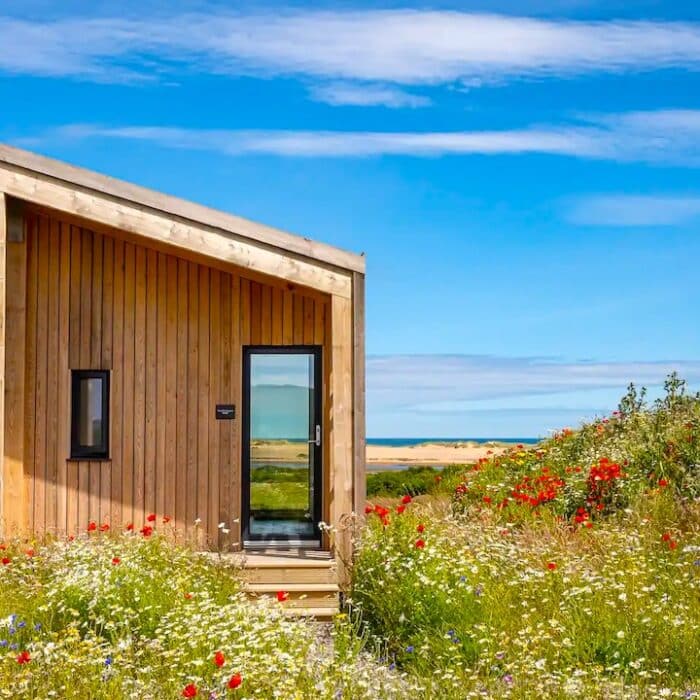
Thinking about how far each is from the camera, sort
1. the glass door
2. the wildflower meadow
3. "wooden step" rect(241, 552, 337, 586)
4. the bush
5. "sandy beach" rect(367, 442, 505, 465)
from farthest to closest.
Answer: "sandy beach" rect(367, 442, 505, 465)
the bush
the glass door
"wooden step" rect(241, 552, 337, 586)
the wildflower meadow

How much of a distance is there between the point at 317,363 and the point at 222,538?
2.07 meters

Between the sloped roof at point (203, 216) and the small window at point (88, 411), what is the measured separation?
6.53ft

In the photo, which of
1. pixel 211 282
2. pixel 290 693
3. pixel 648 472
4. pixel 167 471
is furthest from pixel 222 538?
pixel 648 472

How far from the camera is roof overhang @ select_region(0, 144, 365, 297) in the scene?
31.0 feet

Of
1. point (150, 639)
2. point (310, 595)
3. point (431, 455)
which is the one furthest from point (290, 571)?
point (431, 455)

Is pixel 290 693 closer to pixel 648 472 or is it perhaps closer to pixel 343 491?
pixel 343 491

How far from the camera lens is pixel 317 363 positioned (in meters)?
10.4

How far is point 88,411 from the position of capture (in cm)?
1041

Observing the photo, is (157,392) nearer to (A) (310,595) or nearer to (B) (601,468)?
(A) (310,595)

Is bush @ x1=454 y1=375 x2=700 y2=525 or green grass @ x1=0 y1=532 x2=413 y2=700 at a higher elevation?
bush @ x1=454 y1=375 x2=700 y2=525

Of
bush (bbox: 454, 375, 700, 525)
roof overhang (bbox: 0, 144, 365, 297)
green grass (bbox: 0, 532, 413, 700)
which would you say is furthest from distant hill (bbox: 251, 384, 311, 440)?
bush (bbox: 454, 375, 700, 525)

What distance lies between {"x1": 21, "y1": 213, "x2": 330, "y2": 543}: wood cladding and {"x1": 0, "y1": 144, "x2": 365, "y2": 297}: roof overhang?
2.80 ft

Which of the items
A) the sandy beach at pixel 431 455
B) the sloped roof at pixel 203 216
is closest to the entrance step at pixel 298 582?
the sloped roof at pixel 203 216

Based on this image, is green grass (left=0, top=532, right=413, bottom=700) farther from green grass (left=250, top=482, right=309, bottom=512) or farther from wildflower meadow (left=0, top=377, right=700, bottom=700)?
green grass (left=250, top=482, right=309, bottom=512)
